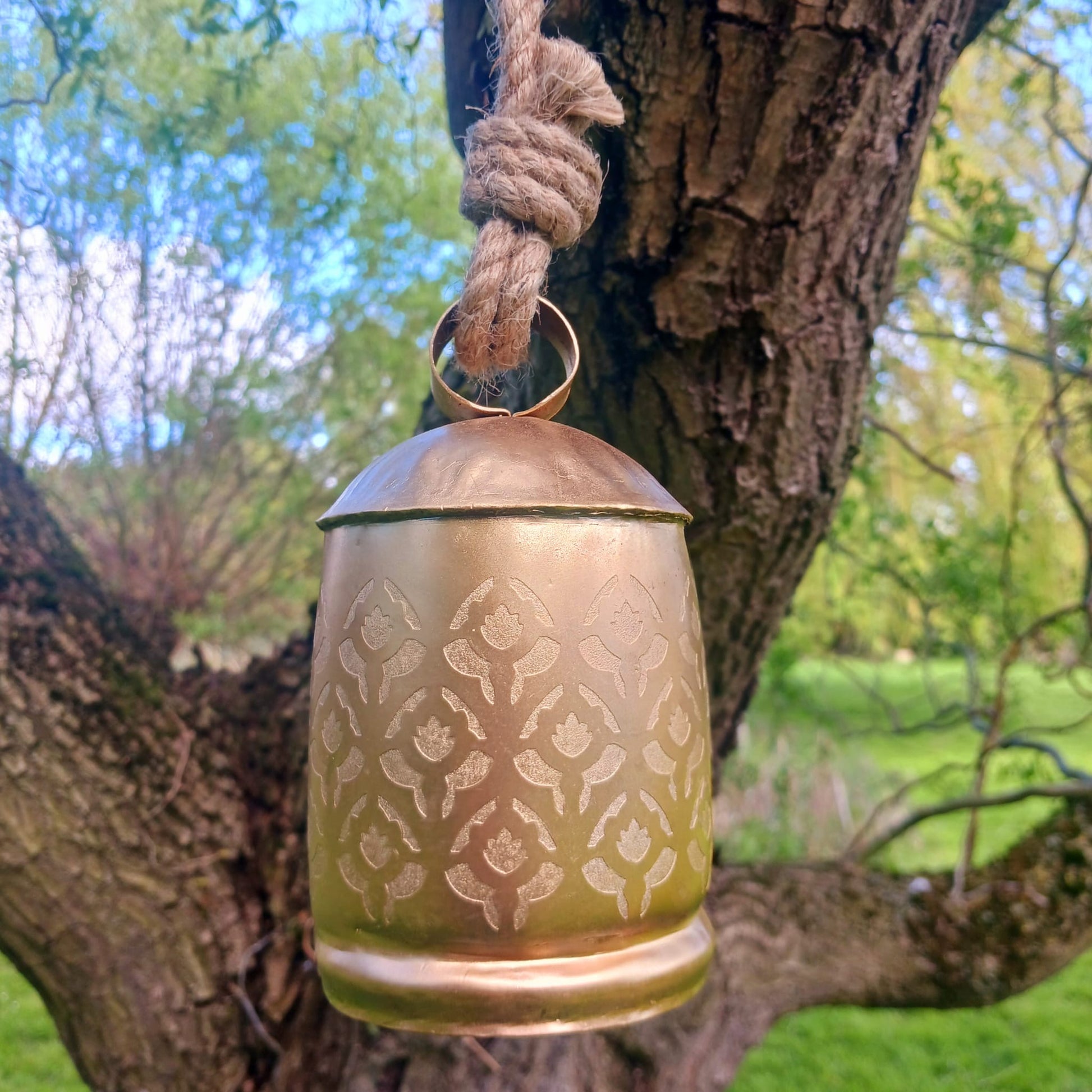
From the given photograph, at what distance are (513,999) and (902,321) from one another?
9.86ft

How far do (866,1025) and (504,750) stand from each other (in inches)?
143

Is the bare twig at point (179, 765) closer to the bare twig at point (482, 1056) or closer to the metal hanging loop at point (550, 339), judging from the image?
the bare twig at point (482, 1056)

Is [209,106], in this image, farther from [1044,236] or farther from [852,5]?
[1044,236]

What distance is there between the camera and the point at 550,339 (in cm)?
90

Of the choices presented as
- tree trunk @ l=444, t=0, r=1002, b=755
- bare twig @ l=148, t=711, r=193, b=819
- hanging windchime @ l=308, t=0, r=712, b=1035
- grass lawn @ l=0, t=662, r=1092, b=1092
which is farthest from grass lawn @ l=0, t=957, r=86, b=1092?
tree trunk @ l=444, t=0, r=1002, b=755

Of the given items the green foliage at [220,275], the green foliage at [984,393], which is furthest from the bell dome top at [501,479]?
the green foliage at [984,393]

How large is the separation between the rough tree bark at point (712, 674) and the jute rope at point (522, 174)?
24 cm

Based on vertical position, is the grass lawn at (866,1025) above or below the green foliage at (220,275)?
below

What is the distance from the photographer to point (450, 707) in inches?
28.5

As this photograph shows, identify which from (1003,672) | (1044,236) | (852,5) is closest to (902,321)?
(1044,236)

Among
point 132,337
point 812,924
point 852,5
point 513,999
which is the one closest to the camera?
point 513,999

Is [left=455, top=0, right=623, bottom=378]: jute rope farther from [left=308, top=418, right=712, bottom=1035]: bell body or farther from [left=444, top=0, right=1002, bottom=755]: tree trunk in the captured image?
[left=444, top=0, right=1002, bottom=755]: tree trunk

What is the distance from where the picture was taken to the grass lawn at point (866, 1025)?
269cm

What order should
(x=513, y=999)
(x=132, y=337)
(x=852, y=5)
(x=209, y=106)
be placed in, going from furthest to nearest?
(x=132, y=337) < (x=209, y=106) < (x=852, y=5) < (x=513, y=999)
